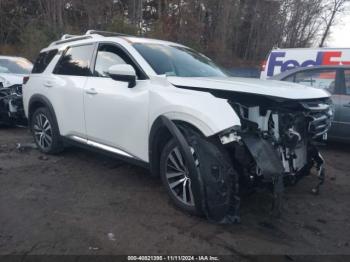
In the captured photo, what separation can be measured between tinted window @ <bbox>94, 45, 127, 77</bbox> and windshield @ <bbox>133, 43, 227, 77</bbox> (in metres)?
0.30

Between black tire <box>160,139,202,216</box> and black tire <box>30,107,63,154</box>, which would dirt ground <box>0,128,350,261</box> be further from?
black tire <box>30,107,63,154</box>

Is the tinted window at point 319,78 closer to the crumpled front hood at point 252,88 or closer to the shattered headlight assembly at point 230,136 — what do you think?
the crumpled front hood at point 252,88

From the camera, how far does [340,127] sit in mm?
6414

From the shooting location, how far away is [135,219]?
12.1ft

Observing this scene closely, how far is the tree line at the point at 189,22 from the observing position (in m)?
22.6

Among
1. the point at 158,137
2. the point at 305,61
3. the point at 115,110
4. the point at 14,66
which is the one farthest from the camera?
the point at 305,61

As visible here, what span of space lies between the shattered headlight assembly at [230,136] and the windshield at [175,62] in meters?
1.22

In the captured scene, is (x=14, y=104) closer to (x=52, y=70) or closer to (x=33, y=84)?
(x=33, y=84)

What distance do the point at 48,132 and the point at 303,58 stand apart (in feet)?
22.4

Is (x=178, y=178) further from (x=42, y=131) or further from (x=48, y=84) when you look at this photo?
(x=42, y=131)

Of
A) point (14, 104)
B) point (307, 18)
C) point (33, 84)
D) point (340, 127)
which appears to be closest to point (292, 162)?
point (340, 127)

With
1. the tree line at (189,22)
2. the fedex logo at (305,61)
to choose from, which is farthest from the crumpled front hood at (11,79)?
the tree line at (189,22)

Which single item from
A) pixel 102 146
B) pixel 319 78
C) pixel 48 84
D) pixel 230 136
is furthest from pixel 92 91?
pixel 319 78

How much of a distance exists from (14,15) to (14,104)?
20369 millimetres
